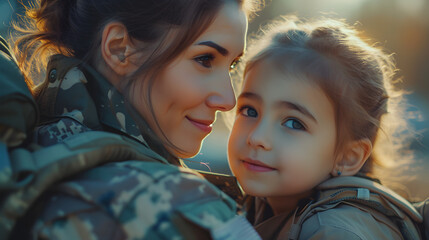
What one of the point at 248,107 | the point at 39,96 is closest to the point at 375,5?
the point at 248,107

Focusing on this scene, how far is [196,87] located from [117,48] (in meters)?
0.44

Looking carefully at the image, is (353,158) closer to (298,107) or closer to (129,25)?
(298,107)

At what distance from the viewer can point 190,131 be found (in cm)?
221

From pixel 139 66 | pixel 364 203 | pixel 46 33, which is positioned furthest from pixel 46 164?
pixel 364 203

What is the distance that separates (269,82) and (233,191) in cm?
70

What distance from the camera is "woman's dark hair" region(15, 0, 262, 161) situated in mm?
2062

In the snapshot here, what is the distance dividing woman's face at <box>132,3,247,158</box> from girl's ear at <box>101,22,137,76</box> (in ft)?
0.41

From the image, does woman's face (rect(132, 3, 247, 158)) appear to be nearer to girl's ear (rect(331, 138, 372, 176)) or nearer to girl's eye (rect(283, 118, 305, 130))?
girl's eye (rect(283, 118, 305, 130))

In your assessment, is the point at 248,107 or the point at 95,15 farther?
the point at 248,107

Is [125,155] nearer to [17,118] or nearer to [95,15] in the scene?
[17,118]

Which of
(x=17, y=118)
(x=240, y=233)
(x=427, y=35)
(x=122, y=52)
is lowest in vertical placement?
(x=240, y=233)

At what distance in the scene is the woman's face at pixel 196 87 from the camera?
2082 mm

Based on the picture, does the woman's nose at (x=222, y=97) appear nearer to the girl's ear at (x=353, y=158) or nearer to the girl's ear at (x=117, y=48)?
the girl's ear at (x=117, y=48)

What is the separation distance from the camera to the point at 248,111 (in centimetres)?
266
